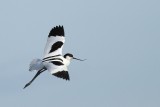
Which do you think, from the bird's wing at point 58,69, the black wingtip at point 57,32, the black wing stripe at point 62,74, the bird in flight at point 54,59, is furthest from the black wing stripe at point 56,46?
the black wing stripe at point 62,74

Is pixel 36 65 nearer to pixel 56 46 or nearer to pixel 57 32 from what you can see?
pixel 56 46

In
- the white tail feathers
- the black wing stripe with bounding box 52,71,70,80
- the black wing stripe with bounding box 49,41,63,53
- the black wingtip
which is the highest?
the black wingtip

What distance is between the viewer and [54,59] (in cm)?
5109

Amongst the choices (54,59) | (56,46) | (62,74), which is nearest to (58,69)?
(62,74)

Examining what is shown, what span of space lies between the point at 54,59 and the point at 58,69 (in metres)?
2.44

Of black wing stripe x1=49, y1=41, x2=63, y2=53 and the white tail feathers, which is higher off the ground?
black wing stripe x1=49, y1=41, x2=63, y2=53

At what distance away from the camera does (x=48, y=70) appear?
49.2 metres

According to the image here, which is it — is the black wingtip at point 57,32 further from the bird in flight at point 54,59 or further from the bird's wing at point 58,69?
the bird's wing at point 58,69

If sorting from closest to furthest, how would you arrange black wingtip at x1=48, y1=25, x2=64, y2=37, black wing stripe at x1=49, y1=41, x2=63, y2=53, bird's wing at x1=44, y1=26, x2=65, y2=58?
bird's wing at x1=44, y1=26, x2=65, y2=58, black wing stripe at x1=49, y1=41, x2=63, y2=53, black wingtip at x1=48, y1=25, x2=64, y2=37

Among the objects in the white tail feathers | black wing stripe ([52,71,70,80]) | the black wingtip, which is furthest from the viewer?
the black wingtip

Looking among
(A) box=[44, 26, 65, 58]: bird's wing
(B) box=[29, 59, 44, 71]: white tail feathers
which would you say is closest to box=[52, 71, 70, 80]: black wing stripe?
(B) box=[29, 59, 44, 71]: white tail feathers

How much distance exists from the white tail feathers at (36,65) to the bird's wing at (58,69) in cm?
55

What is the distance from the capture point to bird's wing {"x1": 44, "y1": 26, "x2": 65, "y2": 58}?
52.8 metres

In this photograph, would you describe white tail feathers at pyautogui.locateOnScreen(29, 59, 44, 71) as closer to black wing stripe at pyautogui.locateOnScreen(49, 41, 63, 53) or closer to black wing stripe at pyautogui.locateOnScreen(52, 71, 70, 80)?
black wing stripe at pyautogui.locateOnScreen(49, 41, 63, 53)
